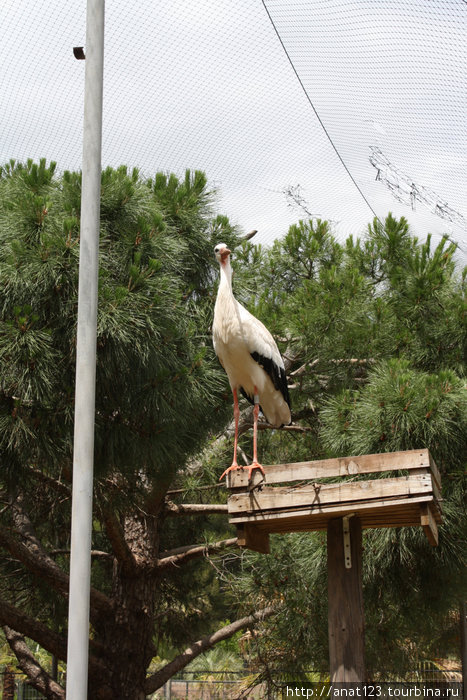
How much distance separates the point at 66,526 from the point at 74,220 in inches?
124

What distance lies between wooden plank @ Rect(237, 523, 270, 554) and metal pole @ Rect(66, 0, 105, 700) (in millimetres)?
972

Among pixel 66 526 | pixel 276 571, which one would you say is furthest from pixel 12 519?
pixel 276 571

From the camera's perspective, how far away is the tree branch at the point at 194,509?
5.80 meters

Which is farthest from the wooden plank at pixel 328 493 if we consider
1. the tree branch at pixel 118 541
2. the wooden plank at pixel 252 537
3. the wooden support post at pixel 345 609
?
the tree branch at pixel 118 541

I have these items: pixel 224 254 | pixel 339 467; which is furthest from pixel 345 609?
pixel 224 254

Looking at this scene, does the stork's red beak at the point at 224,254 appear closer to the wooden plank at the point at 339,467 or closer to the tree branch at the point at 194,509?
the wooden plank at the point at 339,467

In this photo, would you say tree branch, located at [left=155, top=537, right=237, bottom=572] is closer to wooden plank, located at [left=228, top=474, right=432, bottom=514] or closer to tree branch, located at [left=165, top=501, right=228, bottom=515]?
tree branch, located at [left=165, top=501, right=228, bottom=515]

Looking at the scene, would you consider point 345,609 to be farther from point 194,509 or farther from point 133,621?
point 133,621

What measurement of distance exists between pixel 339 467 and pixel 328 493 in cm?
13

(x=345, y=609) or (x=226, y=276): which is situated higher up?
(x=226, y=276)

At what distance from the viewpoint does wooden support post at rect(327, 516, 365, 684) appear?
3203 millimetres

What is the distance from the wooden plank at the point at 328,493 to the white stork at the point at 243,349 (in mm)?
521

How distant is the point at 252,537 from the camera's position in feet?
11.7

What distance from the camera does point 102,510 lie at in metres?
4.96
